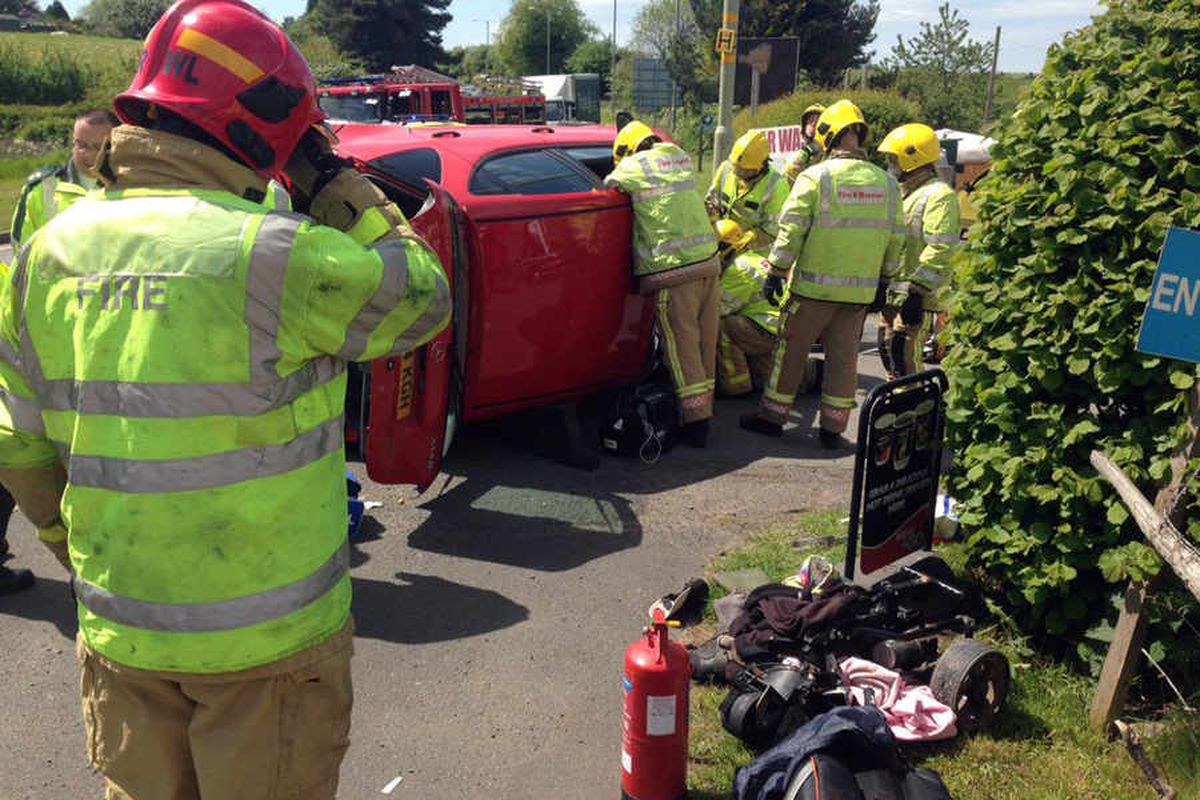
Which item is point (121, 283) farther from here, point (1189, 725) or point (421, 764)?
A: point (1189, 725)

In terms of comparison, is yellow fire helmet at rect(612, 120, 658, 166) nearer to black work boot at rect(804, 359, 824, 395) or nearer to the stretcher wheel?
black work boot at rect(804, 359, 824, 395)

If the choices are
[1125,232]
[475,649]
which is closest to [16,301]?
[475,649]

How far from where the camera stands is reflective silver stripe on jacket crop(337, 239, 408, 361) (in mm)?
2061

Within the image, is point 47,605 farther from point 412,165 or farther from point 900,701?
point 900,701

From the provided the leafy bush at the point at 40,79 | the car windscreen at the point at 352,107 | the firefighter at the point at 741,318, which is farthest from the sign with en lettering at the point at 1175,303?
the leafy bush at the point at 40,79

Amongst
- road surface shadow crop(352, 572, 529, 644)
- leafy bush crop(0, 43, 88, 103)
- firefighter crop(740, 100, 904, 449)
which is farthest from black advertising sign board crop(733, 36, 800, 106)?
leafy bush crop(0, 43, 88, 103)

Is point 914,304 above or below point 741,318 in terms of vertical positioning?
above

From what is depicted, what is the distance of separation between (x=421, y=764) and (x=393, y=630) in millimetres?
972

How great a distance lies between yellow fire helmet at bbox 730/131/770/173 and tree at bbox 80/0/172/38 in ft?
247

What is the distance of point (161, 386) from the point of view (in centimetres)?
192

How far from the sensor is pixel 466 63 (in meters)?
80.6

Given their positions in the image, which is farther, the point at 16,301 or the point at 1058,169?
the point at 1058,169

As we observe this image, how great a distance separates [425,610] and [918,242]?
4691 mm

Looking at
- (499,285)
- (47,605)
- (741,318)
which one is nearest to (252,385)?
(47,605)
